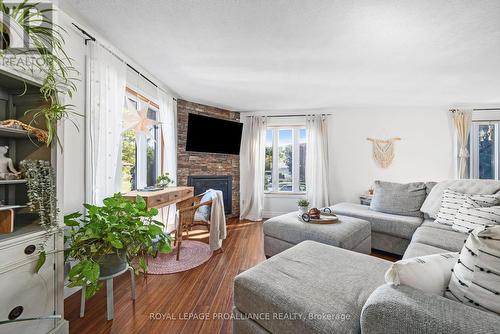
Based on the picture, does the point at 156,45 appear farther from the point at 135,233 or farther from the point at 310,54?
the point at 135,233

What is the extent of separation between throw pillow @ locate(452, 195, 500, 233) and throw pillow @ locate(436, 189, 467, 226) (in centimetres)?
8

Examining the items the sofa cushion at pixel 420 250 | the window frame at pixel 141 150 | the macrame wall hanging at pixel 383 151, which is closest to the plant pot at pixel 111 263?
the window frame at pixel 141 150

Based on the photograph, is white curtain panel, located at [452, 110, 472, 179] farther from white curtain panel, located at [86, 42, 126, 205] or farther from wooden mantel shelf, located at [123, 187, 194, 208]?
white curtain panel, located at [86, 42, 126, 205]

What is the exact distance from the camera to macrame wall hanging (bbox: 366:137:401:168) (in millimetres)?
4230

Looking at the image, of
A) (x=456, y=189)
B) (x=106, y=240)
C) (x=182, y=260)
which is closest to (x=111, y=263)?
(x=106, y=240)

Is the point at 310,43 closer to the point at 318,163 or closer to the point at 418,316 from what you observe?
the point at 418,316

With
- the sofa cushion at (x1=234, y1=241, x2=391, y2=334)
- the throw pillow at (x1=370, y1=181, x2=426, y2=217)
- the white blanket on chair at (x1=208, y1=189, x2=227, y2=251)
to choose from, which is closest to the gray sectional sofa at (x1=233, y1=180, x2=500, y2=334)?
the sofa cushion at (x1=234, y1=241, x2=391, y2=334)

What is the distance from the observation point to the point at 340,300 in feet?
3.54

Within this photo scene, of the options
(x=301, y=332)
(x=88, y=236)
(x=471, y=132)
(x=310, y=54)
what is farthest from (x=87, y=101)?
(x=471, y=132)

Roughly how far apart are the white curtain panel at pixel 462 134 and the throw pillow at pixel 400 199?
1727 millimetres

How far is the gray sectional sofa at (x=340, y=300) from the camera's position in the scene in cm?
77

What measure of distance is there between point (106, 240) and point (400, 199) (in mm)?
3250

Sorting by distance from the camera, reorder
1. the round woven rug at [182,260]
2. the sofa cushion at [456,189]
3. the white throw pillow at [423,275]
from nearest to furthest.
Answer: the white throw pillow at [423,275] < the round woven rug at [182,260] < the sofa cushion at [456,189]

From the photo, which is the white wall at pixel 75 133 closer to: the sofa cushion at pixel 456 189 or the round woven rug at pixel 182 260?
the round woven rug at pixel 182 260
